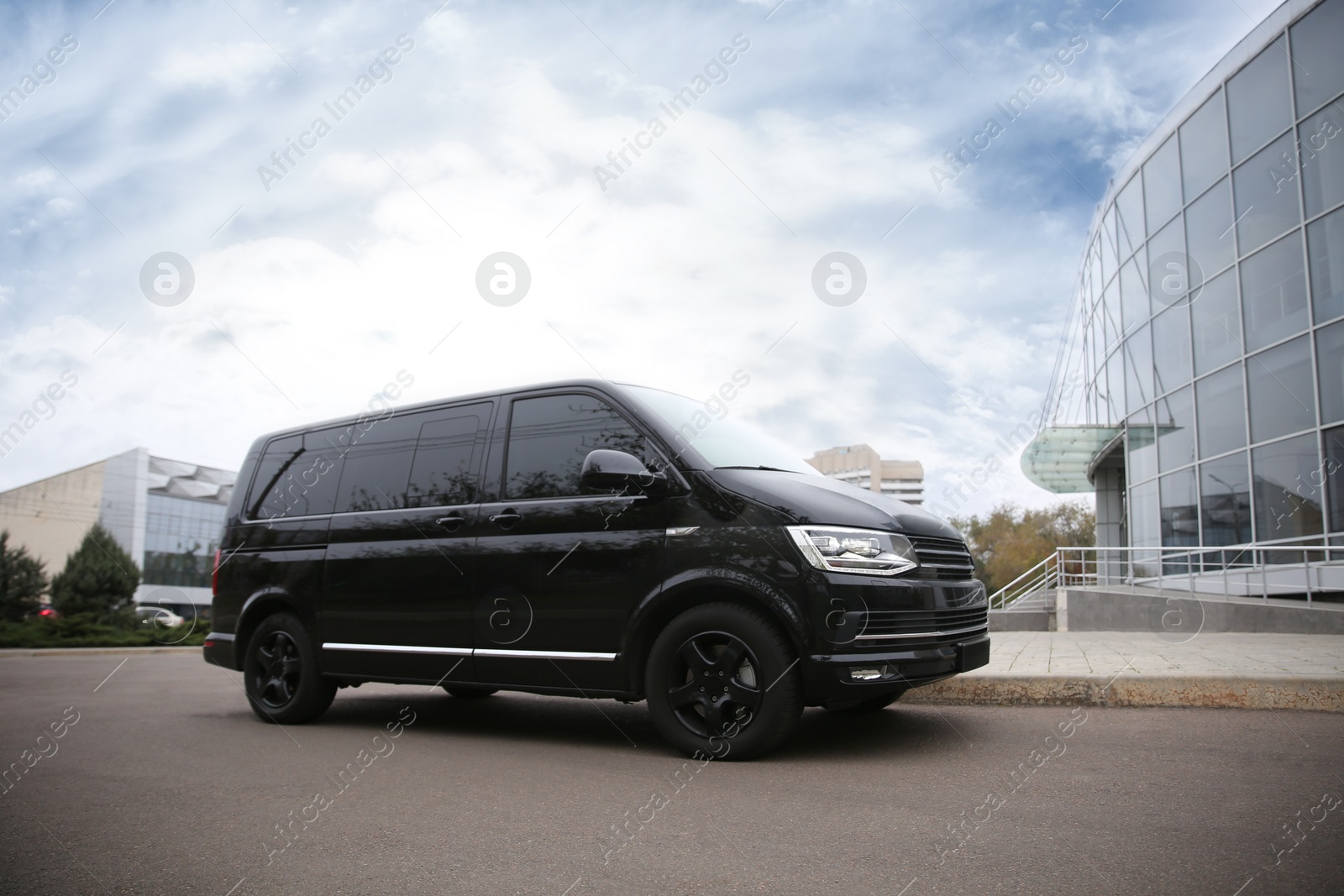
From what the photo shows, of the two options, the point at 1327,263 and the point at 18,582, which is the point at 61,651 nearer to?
the point at 18,582

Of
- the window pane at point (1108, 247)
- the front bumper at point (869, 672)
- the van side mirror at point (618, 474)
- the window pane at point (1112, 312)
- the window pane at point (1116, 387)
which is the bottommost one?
the front bumper at point (869, 672)

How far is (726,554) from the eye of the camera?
4.39 meters

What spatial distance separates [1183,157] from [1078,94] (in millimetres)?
10283

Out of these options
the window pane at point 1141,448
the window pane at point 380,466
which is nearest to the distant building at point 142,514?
the window pane at point 1141,448

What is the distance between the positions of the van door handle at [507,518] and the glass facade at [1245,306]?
14.5 meters

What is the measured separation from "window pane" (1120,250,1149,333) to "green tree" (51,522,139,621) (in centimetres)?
3046

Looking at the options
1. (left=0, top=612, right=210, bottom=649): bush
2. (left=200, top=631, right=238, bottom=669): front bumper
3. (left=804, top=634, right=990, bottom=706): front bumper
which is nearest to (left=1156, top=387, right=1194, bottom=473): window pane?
(left=804, top=634, right=990, bottom=706): front bumper

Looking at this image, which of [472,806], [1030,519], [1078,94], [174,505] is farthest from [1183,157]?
[174,505]

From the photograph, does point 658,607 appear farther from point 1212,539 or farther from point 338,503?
point 1212,539

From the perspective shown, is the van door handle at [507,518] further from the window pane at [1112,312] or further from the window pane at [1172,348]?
the window pane at [1112,312]

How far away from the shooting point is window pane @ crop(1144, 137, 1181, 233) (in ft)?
64.4

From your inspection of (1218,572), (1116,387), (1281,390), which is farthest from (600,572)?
(1116,387)

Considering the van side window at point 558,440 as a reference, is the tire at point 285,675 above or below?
below

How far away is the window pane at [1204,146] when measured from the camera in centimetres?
1789
